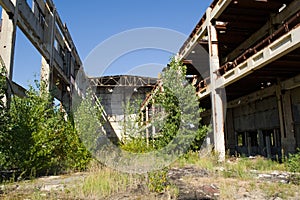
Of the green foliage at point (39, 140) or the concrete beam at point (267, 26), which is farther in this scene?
the concrete beam at point (267, 26)

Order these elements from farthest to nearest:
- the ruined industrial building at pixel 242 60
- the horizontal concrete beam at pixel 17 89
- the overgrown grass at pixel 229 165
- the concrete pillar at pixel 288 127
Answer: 1. the horizontal concrete beam at pixel 17 89
2. the concrete pillar at pixel 288 127
3. the ruined industrial building at pixel 242 60
4. the overgrown grass at pixel 229 165

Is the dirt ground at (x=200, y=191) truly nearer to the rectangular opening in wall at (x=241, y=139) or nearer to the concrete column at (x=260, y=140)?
the concrete column at (x=260, y=140)

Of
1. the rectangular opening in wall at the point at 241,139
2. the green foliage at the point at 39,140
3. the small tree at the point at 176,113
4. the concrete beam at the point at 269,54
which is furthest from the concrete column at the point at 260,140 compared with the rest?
the green foliage at the point at 39,140

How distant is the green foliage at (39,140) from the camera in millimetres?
9367

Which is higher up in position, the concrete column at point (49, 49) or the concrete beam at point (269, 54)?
the concrete column at point (49, 49)

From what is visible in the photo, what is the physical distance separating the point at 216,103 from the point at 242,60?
265 centimetres

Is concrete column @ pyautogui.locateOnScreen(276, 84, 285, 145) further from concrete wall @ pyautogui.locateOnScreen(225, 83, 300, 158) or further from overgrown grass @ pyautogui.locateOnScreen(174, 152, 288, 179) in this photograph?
overgrown grass @ pyautogui.locateOnScreen(174, 152, 288, 179)

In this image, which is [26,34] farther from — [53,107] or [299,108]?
[299,108]

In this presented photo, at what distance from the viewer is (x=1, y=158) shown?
9.56 m

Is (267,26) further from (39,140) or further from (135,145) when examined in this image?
(39,140)

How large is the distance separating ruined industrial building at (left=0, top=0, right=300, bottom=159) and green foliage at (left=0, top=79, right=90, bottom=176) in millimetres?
2654

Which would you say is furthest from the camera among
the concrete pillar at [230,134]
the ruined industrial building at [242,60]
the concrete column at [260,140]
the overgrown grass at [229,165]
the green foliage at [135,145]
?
the concrete pillar at [230,134]

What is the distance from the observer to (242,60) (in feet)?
45.5

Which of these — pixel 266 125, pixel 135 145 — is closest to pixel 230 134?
pixel 266 125
